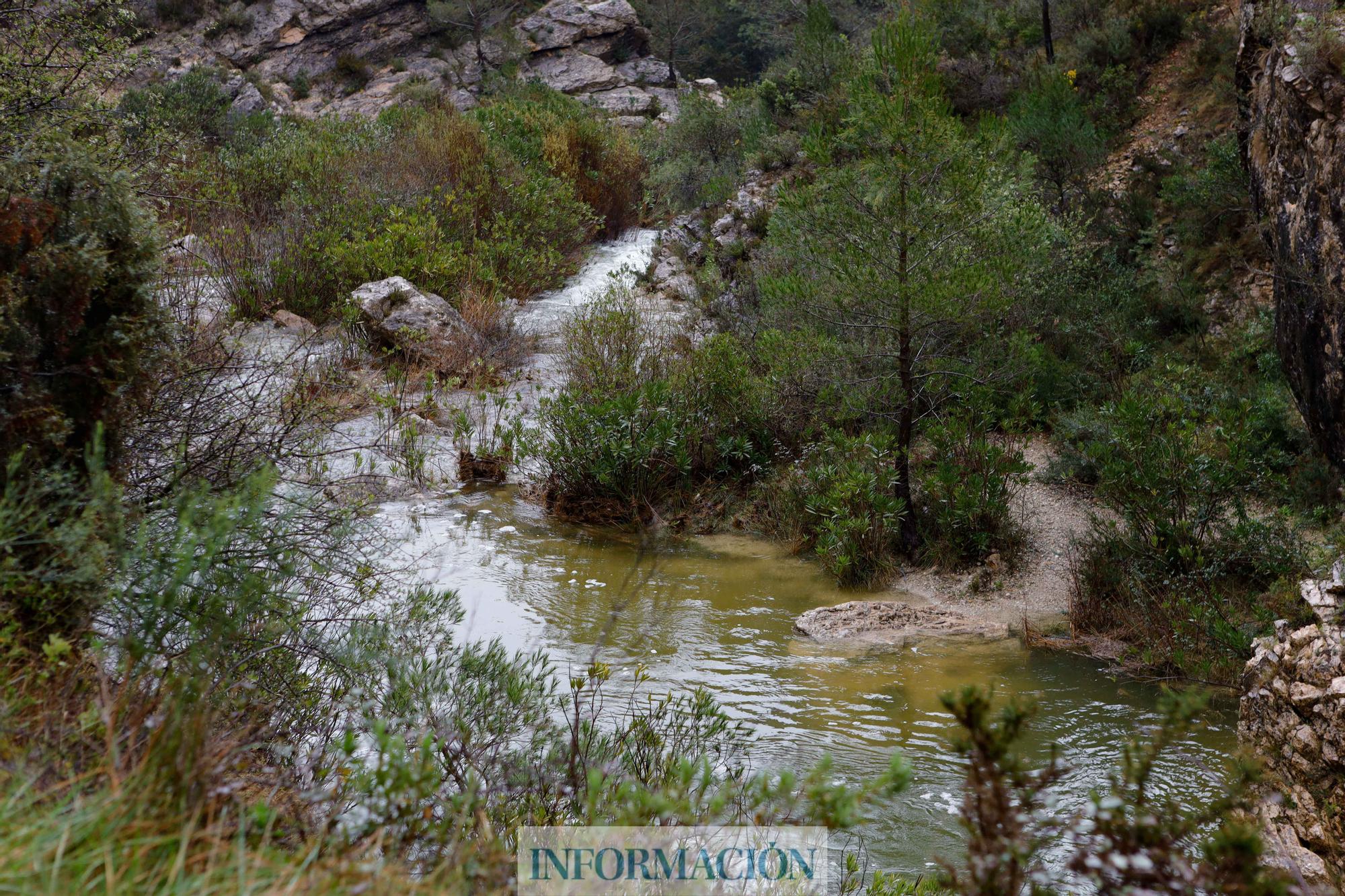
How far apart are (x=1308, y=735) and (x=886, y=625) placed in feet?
9.19

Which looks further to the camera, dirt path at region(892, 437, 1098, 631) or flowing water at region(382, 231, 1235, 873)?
dirt path at region(892, 437, 1098, 631)

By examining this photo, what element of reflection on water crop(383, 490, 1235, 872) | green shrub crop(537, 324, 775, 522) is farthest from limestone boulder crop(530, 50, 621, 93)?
reflection on water crop(383, 490, 1235, 872)

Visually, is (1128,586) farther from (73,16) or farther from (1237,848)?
(73,16)

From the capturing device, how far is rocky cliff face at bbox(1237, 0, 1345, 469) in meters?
5.00

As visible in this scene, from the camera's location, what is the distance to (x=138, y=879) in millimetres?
1504

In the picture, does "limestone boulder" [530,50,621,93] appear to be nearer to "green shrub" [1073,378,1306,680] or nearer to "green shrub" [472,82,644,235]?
"green shrub" [472,82,644,235]

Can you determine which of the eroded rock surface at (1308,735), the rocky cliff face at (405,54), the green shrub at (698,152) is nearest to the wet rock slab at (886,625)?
the eroded rock surface at (1308,735)

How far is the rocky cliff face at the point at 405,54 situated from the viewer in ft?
91.0

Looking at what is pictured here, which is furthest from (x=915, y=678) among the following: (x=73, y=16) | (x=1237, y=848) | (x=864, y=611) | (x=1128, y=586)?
(x=73, y=16)

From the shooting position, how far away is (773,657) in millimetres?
5812

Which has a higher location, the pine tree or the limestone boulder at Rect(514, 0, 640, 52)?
the limestone boulder at Rect(514, 0, 640, 52)

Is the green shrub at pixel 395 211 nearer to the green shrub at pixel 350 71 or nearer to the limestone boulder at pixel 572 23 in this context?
the green shrub at pixel 350 71

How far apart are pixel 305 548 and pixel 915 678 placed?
11.8 ft

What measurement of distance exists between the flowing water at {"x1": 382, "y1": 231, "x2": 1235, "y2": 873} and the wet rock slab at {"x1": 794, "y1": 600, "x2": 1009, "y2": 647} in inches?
4.1
